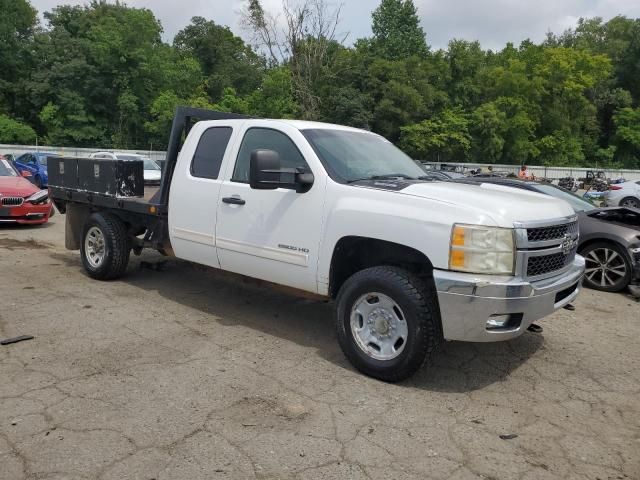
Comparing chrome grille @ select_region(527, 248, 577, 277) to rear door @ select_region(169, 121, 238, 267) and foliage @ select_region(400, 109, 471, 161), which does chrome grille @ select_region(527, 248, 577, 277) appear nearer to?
rear door @ select_region(169, 121, 238, 267)

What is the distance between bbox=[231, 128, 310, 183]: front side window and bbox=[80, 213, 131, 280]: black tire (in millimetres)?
2282

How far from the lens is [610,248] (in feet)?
24.4

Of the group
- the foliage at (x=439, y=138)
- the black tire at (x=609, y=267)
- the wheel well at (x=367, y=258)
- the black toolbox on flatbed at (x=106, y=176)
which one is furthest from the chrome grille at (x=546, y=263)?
the foliage at (x=439, y=138)

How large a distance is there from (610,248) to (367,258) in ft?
14.8

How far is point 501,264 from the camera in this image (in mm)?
3781

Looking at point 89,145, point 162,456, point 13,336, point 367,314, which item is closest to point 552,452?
point 367,314

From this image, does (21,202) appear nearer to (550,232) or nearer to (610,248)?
(550,232)

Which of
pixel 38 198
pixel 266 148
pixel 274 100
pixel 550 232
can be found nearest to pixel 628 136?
pixel 274 100

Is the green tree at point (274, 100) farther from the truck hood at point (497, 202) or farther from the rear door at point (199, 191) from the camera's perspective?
the truck hood at point (497, 202)

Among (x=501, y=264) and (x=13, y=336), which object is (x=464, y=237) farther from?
(x=13, y=336)

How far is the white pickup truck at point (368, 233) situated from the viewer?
12.5ft

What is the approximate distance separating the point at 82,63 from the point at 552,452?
50.1 metres

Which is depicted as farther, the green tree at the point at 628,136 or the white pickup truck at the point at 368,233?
the green tree at the point at 628,136

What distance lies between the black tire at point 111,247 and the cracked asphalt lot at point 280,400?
72 centimetres
